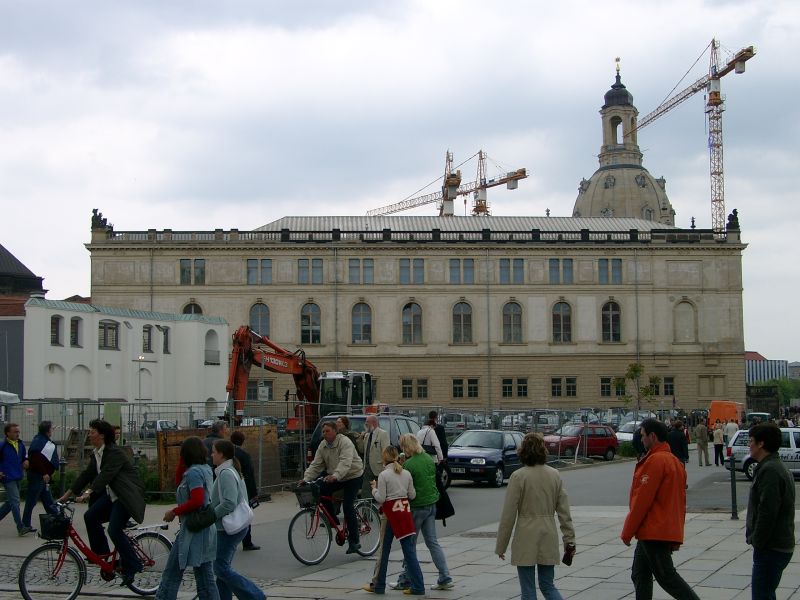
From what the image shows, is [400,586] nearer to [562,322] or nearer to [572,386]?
[562,322]

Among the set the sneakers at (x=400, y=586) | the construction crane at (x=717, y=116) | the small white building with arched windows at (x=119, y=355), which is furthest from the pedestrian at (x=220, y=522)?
the construction crane at (x=717, y=116)

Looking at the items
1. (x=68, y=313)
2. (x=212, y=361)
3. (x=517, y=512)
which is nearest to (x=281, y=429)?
(x=517, y=512)

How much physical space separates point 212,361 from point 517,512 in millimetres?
53051

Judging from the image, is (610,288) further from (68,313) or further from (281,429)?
(281,429)

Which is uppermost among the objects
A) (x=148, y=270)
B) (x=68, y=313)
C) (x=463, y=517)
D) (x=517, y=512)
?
(x=148, y=270)

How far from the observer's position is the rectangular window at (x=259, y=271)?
7919 cm

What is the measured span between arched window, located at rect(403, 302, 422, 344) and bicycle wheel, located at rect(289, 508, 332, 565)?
66.0 meters

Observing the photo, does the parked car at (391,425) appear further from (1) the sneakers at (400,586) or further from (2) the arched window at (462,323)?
(2) the arched window at (462,323)

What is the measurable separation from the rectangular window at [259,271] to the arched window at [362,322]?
22.8 feet

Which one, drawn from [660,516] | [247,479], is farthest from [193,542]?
[247,479]

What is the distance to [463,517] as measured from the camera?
20.3 metres

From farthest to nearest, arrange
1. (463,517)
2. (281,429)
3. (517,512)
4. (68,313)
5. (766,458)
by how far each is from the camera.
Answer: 1. (68,313)
2. (281,429)
3. (463,517)
4. (517,512)
5. (766,458)

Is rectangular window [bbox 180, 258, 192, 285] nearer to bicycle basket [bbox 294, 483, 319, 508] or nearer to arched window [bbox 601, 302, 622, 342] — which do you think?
arched window [bbox 601, 302, 622, 342]

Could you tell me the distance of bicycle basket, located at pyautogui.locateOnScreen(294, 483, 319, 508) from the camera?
Result: 1405 centimetres
